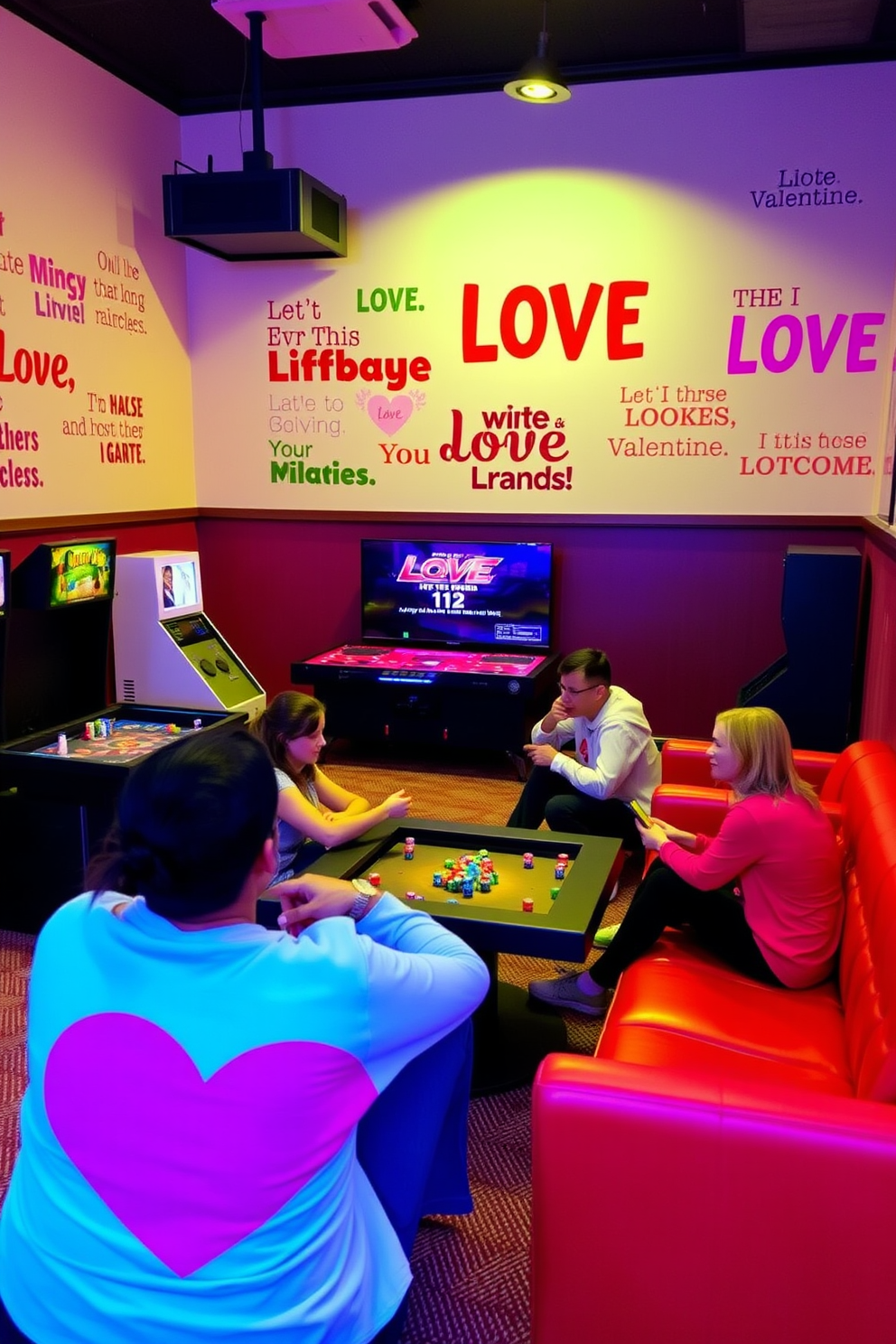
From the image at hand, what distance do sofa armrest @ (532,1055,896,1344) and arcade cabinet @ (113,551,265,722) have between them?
11.3ft

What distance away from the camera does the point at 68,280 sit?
4.90 metres

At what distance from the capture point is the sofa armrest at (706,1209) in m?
1.50

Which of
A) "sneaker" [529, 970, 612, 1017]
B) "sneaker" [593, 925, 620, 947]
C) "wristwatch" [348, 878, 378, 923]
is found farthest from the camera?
"sneaker" [593, 925, 620, 947]

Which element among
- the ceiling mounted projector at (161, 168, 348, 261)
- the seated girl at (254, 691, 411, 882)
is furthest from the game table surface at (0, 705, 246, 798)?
the ceiling mounted projector at (161, 168, 348, 261)

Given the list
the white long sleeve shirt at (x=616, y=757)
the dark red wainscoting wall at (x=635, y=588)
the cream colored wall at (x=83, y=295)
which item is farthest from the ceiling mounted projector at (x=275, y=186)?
the white long sleeve shirt at (x=616, y=757)

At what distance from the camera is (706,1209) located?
1.55 meters

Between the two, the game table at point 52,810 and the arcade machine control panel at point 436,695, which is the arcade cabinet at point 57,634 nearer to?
the game table at point 52,810

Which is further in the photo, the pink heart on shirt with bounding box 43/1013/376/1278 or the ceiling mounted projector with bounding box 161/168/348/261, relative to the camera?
the ceiling mounted projector with bounding box 161/168/348/261

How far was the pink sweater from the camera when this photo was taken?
2.45 metres

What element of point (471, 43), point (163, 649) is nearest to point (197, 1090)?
point (163, 649)

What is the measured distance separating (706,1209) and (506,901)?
1040 mm

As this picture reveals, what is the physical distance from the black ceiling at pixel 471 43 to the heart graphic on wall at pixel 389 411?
160 centimetres

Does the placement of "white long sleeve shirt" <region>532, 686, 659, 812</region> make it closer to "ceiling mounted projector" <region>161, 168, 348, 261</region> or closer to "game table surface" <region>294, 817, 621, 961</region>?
"game table surface" <region>294, 817, 621, 961</region>

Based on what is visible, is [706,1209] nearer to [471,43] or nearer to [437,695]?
[437,695]
